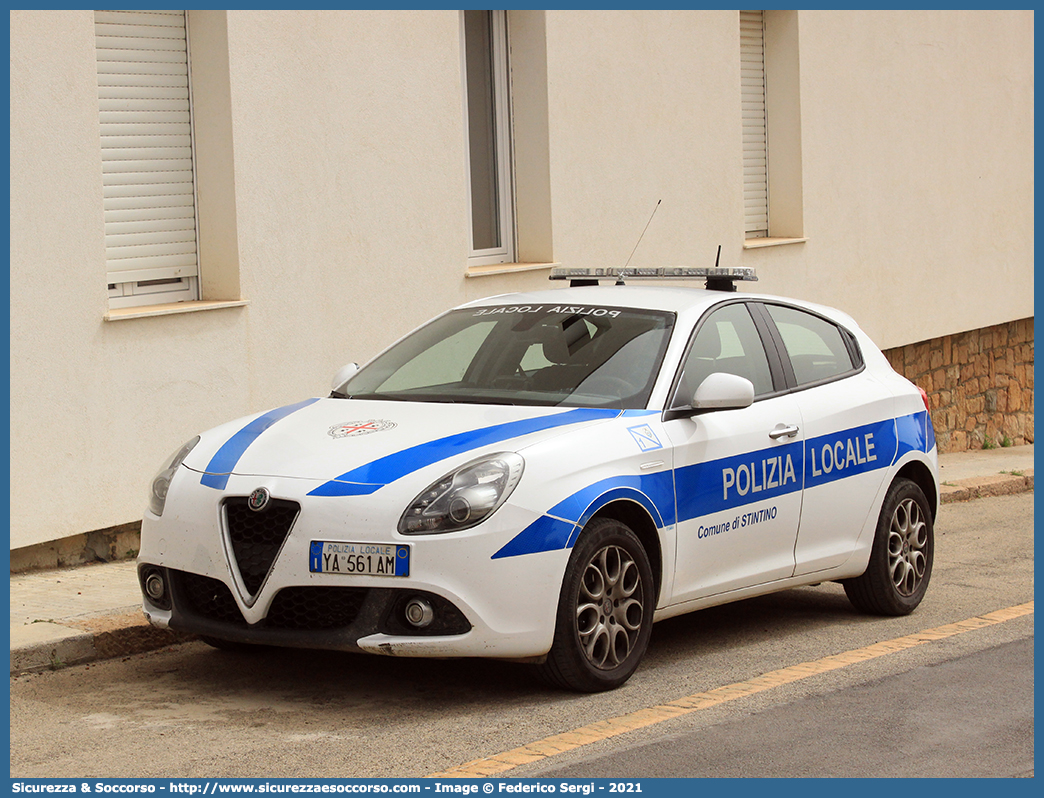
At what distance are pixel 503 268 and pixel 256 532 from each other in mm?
6449

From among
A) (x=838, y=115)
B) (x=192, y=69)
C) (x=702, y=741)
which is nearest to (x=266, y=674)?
(x=702, y=741)

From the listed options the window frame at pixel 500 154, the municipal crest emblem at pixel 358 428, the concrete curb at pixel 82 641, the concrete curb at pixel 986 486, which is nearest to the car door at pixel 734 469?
the municipal crest emblem at pixel 358 428

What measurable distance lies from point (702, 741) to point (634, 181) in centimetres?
847

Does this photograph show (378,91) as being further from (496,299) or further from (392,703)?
(392,703)

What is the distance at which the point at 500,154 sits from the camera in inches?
500

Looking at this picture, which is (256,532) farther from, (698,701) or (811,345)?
(811,345)

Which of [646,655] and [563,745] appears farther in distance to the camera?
[646,655]

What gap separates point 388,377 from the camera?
24.2ft

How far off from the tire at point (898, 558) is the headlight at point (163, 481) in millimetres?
3474

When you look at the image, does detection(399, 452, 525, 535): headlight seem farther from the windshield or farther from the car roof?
the car roof

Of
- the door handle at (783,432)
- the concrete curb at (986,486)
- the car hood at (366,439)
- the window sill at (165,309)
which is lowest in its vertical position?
the concrete curb at (986,486)

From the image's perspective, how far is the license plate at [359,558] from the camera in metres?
5.75

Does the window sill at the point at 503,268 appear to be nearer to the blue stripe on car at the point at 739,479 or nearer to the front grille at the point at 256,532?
the blue stripe on car at the point at 739,479

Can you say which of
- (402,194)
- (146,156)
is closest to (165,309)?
(146,156)
